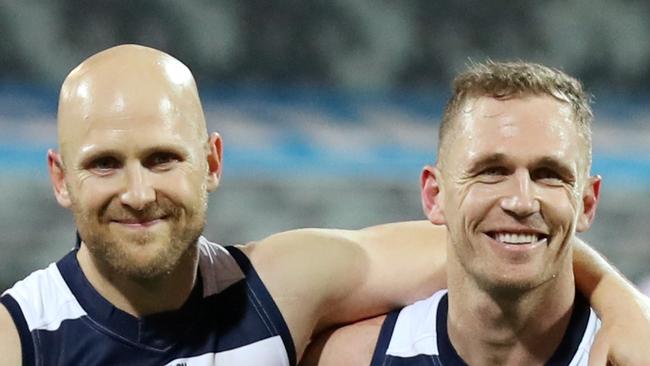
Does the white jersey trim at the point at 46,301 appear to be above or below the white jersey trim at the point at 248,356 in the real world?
above

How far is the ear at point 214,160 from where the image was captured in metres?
1.78

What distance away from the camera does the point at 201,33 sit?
4.41 m

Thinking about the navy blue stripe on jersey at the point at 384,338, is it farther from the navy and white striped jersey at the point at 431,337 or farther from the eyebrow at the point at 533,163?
the eyebrow at the point at 533,163

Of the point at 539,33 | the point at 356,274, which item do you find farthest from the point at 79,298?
the point at 539,33

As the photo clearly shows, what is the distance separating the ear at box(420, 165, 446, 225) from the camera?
1745 millimetres

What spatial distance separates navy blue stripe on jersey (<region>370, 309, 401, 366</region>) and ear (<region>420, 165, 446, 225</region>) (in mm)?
188

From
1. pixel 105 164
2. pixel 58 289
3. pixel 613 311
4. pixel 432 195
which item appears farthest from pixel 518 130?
pixel 58 289

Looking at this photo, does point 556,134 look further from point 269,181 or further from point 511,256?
point 269,181

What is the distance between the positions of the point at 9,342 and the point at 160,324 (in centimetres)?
21

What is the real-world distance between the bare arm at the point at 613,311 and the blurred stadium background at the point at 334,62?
81.4 inches

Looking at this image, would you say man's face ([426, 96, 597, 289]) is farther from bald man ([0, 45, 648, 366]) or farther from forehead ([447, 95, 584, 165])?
bald man ([0, 45, 648, 366])

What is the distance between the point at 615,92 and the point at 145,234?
339 cm

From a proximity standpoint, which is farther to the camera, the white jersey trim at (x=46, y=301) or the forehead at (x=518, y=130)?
the white jersey trim at (x=46, y=301)

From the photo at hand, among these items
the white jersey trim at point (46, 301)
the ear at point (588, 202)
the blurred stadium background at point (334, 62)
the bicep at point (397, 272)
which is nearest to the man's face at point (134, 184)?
the white jersey trim at point (46, 301)
